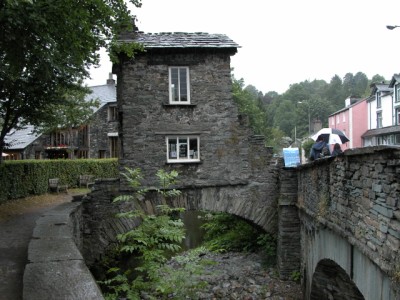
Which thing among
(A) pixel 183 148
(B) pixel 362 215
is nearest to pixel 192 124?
(A) pixel 183 148

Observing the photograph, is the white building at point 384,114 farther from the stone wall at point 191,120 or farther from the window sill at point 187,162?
the window sill at point 187,162

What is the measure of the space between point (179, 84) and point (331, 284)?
8125mm

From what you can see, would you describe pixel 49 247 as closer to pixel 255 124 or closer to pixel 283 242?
pixel 283 242

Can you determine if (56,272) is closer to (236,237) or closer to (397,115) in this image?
(236,237)

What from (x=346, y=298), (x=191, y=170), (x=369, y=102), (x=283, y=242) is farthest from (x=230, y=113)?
(x=369, y=102)

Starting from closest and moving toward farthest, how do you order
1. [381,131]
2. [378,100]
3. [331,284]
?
[331,284] → [381,131] → [378,100]

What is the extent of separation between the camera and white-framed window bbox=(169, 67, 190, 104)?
13953 millimetres

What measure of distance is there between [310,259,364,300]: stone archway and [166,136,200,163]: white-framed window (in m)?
5.61

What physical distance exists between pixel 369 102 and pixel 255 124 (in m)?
13.2

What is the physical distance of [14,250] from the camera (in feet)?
22.1

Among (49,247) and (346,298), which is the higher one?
(49,247)

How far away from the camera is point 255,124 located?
48469 millimetres

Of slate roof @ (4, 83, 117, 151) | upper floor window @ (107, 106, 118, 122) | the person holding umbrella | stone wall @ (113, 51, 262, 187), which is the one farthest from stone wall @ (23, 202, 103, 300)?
upper floor window @ (107, 106, 118, 122)

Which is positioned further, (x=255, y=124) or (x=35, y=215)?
(x=255, y=124)
